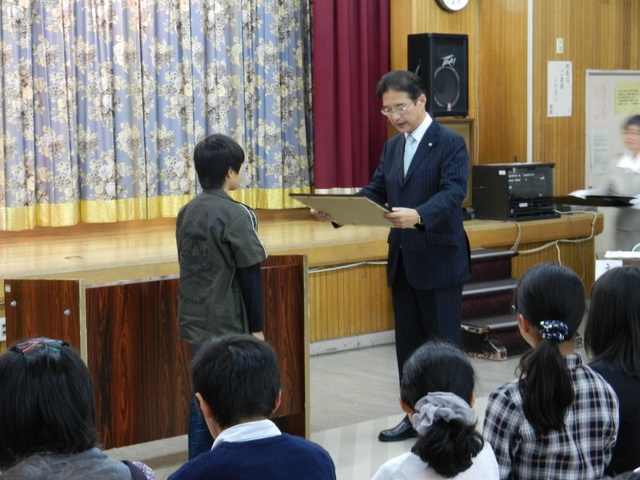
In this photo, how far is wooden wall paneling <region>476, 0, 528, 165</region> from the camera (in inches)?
256

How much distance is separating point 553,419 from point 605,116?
Result: 17.9 feet

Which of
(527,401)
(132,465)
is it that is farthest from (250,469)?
(527,401)

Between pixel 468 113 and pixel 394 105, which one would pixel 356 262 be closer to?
pixel 468 113

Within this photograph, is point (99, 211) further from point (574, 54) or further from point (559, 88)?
point (574, 54)

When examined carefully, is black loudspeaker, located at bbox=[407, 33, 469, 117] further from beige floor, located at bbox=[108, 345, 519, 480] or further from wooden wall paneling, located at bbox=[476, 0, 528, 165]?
beige floor, located at bbox=[108, 345, 519, 480]

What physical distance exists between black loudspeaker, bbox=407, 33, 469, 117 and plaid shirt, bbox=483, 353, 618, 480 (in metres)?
4.07

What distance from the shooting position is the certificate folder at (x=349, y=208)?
321 centimetres

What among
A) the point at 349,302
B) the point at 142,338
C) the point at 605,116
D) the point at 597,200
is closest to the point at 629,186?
the point at 597,200

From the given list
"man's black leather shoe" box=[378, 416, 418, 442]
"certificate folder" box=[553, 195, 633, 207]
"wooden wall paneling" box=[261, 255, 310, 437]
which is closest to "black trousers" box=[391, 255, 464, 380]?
"man's black leather shoe" box=[378, 416, 418, 442]

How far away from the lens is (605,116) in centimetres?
704

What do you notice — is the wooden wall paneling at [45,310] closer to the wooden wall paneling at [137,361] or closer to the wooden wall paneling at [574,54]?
the wooden wall paneling at [137,361]

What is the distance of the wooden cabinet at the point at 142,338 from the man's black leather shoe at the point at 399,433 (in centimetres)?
31

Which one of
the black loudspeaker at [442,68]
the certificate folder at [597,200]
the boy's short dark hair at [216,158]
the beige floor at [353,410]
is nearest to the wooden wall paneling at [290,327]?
the beige floor at [353,410]

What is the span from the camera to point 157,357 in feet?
11.6
